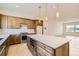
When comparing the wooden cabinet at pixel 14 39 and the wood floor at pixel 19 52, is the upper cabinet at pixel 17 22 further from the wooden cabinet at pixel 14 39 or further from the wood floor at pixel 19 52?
the wood floor at pixel 19 52

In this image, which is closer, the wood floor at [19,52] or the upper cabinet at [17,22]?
the wood floor at [19,52]

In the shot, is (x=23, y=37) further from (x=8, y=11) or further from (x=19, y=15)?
(x=8, y=11)

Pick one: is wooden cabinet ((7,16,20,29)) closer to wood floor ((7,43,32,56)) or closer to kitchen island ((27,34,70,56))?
wood floor ((7,43,32,56))

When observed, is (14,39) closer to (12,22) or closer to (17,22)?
(12,22)

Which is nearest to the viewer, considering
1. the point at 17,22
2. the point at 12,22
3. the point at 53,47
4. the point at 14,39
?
the point at 53,47

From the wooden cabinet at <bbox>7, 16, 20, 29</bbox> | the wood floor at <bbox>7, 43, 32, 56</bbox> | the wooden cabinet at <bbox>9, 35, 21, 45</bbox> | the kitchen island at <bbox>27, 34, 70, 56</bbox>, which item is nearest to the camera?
the kitchen island at <bbox>27, 34, 70, 56</bbox>

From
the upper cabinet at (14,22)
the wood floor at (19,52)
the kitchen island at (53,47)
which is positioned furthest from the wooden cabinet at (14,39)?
the kitchen island at (53,47)

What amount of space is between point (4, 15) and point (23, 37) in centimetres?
238

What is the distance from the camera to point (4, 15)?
297 inches

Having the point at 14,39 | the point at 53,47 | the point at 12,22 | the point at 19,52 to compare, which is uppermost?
the point at 12,22

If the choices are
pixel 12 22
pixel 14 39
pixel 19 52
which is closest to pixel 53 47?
pixel 19 52

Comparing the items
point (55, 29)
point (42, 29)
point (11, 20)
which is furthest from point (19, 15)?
point (55, 29)

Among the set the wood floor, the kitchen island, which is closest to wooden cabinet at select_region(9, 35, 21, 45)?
the wood floor

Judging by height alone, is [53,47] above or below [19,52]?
above
